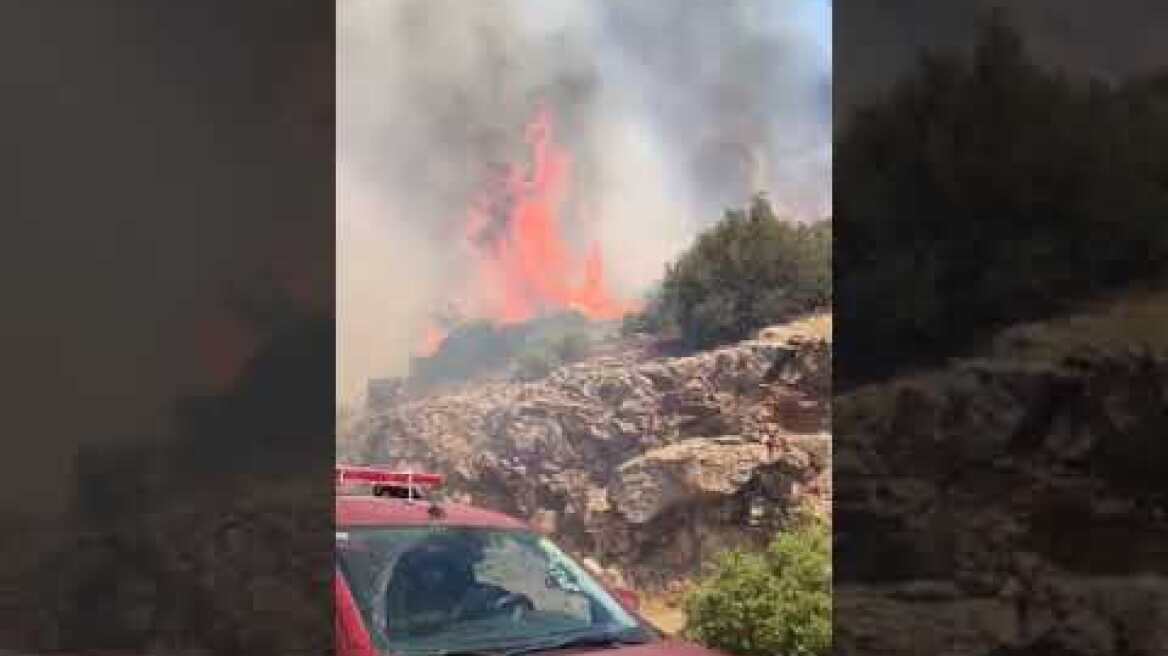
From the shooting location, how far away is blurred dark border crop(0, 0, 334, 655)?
5152 millimetres

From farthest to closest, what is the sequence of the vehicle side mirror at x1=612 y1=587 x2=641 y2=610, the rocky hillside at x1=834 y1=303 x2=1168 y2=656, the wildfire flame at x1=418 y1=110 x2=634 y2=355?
the wildfire flame at x1=418 y1=110 x2=634 y2=355 < the vehicle side mirror at x1=612 y1=587 x2=641 y2=610 < the rocky hillside at x1=834 y1=303 x2=1168 y2=656

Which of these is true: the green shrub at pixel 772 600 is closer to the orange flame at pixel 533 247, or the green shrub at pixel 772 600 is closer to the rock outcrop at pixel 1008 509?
the rock outcrop at pixel 1008 509

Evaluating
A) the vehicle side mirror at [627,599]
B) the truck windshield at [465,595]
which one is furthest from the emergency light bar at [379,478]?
the vehicle side mirror at [627,599]

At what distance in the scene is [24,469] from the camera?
562 cm

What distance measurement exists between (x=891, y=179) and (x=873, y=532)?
3.08 feet

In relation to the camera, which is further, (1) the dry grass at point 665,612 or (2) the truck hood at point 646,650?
Result: (1) the dry grass at point 665,612

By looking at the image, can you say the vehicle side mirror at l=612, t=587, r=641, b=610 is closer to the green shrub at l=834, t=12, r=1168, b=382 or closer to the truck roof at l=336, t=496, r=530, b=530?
the truck roof at l=336, t=496, r=530, b=530

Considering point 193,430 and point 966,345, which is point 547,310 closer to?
point 193,430

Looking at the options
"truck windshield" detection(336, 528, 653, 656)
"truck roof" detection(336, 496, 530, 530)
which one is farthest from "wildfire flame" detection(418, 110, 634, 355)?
"truck windshield" detection(336, 528, 653, 656)

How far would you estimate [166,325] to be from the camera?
535 centimetres

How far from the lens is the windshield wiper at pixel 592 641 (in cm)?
431

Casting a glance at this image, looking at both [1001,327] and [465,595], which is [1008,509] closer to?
[1001,327]

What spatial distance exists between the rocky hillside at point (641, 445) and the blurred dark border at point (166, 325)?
1.70 m

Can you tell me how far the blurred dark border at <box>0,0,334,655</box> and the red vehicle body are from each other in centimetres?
20
